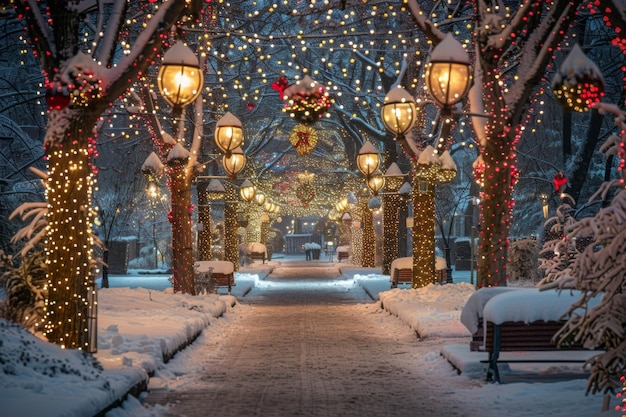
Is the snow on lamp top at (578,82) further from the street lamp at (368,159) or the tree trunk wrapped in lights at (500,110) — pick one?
the street lamp at (368,159)

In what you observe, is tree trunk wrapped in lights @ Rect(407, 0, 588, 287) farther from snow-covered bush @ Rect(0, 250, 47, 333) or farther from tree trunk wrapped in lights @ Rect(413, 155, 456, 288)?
tree trunk wrapped in lights @ Rect(413, 155, 456, 288)

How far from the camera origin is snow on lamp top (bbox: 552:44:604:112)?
10.8 m

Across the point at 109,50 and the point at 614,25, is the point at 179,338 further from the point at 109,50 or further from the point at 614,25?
the point at 614,25

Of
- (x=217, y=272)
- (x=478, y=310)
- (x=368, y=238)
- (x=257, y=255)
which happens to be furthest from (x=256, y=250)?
(x=478, y=310)

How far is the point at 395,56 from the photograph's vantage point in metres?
38.0

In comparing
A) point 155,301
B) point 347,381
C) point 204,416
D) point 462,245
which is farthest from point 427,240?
point 462,245

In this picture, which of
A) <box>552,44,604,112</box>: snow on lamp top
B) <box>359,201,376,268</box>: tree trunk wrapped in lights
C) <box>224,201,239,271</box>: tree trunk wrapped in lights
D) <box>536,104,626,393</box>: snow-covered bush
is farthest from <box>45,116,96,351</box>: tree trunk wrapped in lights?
<box>359,201,376,268</box>: tree trunk wrapped in lights

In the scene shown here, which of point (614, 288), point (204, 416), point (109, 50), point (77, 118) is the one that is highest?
point (109, 50)

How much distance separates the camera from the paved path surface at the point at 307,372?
10.1m

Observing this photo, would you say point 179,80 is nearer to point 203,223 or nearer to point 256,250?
point 203,223

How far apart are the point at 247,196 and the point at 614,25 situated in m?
29.3

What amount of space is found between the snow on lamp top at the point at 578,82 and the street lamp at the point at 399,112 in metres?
7.41

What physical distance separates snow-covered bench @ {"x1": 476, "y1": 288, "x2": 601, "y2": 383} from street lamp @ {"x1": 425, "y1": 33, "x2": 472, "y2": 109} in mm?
3582

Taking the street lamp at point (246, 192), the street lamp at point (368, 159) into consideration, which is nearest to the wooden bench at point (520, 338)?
the street lamp at point (368, 159)
